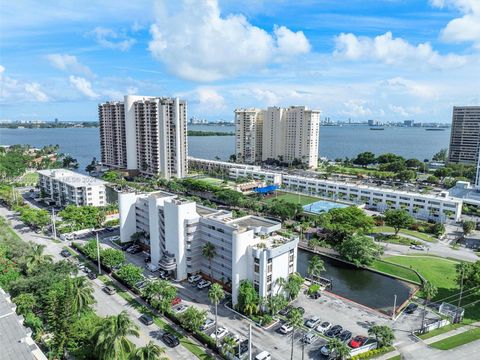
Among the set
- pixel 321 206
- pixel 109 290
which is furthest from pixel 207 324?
pixel 321 206

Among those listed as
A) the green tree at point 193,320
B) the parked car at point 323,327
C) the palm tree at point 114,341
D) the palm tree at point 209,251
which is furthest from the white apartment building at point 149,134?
the palm tree at point 114,341

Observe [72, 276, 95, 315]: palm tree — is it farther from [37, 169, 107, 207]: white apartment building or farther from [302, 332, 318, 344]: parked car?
[37, 169, 107, 207]: white apartment building

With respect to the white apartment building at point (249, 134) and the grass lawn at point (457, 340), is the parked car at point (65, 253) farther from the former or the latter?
the white apartment building at point (249, 134)

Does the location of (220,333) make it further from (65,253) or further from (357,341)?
(65,253)

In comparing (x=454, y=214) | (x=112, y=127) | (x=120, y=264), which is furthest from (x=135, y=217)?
(x=112, y=127)

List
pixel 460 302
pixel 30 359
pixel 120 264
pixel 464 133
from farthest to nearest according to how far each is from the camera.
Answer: pixel 464 133
pixel 120 264
pixel 460 302
pixel 30 359

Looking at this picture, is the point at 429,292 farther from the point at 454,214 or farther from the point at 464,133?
the point at 464,133

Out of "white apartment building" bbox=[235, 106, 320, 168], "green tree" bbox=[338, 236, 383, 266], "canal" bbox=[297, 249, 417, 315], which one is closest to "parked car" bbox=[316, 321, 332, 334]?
"canal" bbox=[297, 249, 417, 315]
